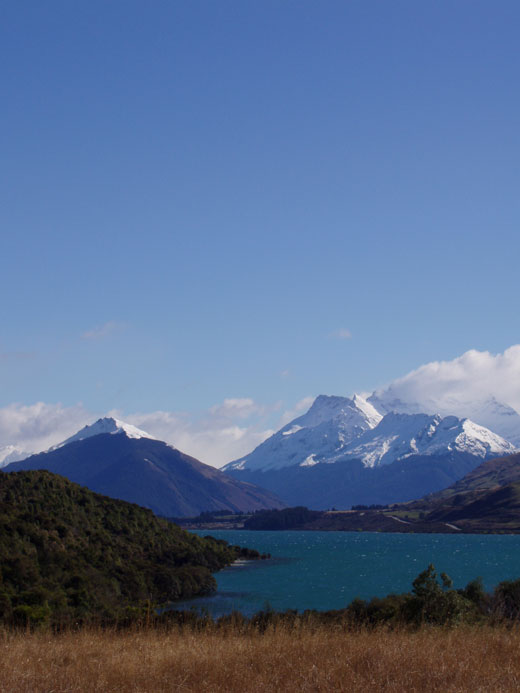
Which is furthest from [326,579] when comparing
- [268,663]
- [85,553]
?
[268,663]

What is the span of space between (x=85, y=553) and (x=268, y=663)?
109645 millimetres

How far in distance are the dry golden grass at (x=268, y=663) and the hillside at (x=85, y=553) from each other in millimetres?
43052

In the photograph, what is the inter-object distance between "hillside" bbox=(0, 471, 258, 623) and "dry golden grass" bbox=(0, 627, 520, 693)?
4305 centimetres

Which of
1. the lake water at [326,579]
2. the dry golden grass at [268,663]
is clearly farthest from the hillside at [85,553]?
the dry golden grass at [268,663]

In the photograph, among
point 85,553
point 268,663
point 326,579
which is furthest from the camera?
point 326,579

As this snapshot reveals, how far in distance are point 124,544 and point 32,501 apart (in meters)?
20.0

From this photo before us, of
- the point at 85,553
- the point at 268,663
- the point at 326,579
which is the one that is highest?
the point at 268,663

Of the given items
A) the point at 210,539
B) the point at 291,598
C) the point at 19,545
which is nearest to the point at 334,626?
the point at 19,545

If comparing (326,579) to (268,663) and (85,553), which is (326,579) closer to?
(85,553)

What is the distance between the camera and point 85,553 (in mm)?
112938

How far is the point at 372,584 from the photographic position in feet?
433

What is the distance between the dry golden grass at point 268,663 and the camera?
10.4m

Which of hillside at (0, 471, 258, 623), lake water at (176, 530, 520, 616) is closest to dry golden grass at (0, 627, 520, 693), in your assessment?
hillside at (0, 471, 258, 623)

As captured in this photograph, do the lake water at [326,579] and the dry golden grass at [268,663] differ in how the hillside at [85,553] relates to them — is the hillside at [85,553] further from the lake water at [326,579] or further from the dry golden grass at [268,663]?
the dry golden grass at [268,663]
